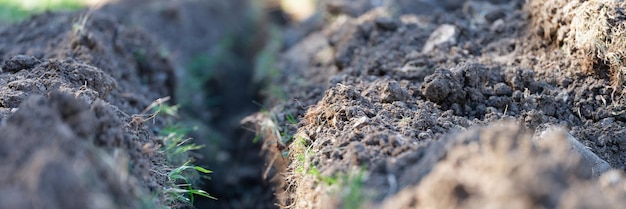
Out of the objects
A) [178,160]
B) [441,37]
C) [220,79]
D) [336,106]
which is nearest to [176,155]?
[178,160]

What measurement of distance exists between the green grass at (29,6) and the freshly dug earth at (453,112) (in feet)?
7.13

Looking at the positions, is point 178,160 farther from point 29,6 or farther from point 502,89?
point 29,6

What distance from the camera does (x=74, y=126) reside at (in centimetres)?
225

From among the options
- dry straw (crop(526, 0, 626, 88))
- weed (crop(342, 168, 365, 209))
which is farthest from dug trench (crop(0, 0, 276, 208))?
dry straw (crop(526, 0, 626, 88))

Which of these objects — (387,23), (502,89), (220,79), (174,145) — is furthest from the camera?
(220,79)

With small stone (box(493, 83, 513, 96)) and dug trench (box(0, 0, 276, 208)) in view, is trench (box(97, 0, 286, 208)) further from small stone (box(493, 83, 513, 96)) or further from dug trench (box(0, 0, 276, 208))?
small stone (box(493, 83, 513, 96))

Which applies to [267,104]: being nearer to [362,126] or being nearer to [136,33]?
[136,33]

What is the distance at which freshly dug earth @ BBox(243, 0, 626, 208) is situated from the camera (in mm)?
1962

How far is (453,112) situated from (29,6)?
4.42 m

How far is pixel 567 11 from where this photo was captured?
11.5ft

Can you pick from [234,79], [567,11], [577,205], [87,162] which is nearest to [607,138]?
[567,11]

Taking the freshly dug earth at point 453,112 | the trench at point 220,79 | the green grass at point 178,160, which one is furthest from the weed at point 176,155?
the freshly dug earth at point 453,112

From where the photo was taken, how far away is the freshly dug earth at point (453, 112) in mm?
1962

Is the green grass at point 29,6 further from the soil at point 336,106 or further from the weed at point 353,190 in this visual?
the weed at point 353,190
